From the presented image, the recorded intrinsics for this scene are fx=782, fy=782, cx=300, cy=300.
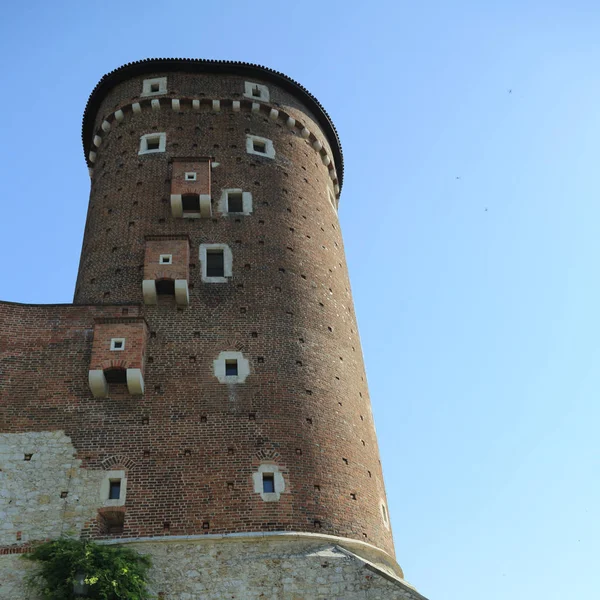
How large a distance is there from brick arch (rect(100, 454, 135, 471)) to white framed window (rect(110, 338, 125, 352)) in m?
2.60

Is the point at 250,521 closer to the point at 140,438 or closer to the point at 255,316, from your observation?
the point at 140,438

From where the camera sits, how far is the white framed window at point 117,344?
1813 centimetres

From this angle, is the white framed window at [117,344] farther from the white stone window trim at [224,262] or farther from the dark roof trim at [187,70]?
the dark roof trim at [187,70]

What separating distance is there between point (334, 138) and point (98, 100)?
8337 millimetres

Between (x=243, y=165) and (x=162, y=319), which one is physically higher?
(x=243, y=165)

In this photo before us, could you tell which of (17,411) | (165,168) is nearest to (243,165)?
(165,168)

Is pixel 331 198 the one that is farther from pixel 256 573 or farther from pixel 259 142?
pixel 256 573

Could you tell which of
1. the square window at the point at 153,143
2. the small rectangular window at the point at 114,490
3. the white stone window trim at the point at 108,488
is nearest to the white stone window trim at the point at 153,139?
the square window at the point at 153,143

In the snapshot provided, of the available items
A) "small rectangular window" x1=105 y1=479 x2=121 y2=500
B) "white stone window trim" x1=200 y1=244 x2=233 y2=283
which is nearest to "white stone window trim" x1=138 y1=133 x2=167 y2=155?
"white stone window trim" x1=200 y1=244 x2=233 y2=283

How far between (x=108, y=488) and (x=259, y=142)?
481 inches

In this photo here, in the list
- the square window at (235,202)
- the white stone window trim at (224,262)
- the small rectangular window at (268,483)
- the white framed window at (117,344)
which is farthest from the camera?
the square window at (235,202)

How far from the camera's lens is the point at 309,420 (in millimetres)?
18047

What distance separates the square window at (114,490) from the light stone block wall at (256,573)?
119 cm

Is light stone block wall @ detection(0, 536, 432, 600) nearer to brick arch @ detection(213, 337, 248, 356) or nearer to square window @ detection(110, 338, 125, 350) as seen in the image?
square window @ detection(110, 338, 125, 350)
